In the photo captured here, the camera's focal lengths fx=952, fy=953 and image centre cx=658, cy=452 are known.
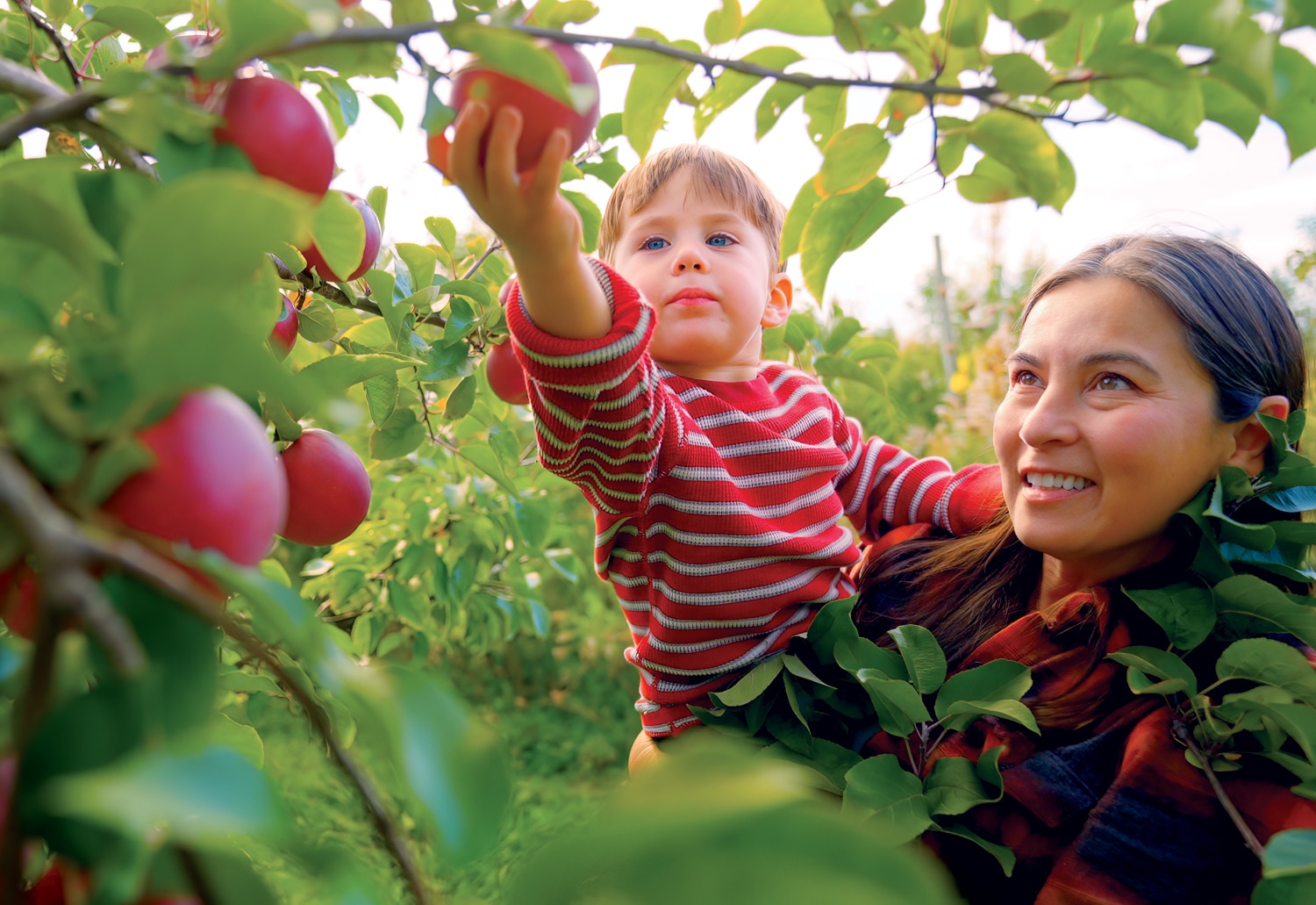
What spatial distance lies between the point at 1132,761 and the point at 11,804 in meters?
0.74

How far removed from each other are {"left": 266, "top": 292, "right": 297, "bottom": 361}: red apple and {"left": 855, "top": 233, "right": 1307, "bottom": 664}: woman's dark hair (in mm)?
620

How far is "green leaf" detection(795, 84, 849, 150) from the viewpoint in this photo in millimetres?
560

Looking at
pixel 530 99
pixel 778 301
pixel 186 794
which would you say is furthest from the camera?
pixel 778 301

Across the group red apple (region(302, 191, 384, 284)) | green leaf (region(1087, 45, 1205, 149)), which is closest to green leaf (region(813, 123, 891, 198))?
green leaf (region(1087, 45, 1205, 149))

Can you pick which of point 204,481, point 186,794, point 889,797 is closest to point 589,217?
point 889,797

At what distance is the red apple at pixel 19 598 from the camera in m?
0.34

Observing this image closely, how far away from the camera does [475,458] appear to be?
1010 millimetres

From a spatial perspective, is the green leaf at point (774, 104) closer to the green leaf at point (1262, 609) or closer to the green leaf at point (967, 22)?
the green leaf at point (967, 22)

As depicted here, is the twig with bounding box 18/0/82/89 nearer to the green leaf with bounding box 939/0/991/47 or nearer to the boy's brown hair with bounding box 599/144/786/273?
the green leaf with bounding box 939/0/991/47

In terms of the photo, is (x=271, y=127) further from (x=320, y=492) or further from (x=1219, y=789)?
(x=1219, y=789)

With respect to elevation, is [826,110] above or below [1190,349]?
above

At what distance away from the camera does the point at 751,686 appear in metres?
0.88

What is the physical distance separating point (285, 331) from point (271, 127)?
1.05ft

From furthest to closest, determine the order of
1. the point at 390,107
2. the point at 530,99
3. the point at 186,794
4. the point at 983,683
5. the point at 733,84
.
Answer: the point at 390,107 < the point at 983,683 < the point at 733,84 < the point at 530,99 < the point at 186,794
